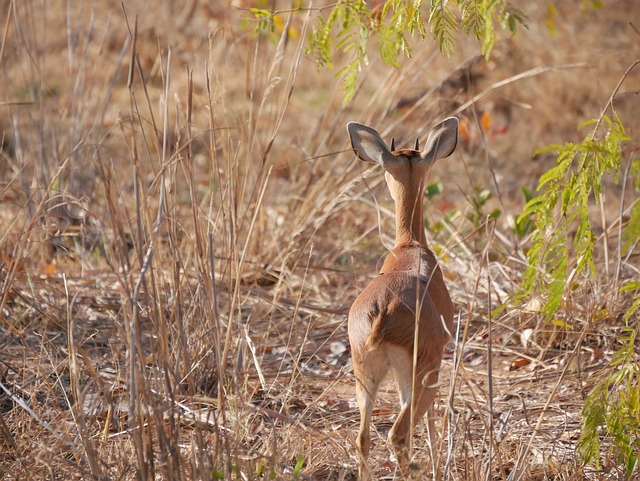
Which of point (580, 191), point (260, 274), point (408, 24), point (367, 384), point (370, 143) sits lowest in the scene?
point (260, 274)

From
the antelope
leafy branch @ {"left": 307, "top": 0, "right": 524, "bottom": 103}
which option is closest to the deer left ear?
leafy branch @ {"left": 307, "top": 0, "right": 524, "bottom": 103}

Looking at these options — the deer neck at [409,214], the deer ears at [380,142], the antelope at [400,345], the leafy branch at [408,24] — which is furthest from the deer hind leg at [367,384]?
the leafy branch at [408,24]

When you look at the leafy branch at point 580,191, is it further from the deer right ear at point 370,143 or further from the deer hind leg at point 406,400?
the deer right ear at point 370,143

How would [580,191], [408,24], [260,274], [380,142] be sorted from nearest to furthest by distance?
1. [580,191]
2. [408,24]
3. [380,142]
4. [260,274]

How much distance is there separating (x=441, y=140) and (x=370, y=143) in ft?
0.95

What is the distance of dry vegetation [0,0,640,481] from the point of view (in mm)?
2748

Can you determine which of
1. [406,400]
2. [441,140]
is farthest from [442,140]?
[406,400]

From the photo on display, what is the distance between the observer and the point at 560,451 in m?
3.25

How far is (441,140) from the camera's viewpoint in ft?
11.4

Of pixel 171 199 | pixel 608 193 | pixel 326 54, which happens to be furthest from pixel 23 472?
pixel 608 193

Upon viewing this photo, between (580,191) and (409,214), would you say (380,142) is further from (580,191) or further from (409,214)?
(580,191)

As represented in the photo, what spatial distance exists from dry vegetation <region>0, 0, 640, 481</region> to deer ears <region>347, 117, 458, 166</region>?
1.06 feet

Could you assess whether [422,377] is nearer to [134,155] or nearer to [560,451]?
[560,451]

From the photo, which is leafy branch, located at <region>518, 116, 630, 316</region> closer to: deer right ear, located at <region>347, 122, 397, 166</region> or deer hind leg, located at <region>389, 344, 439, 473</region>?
deer hind leg, located at <region>389, 344, 439, 473</region>
